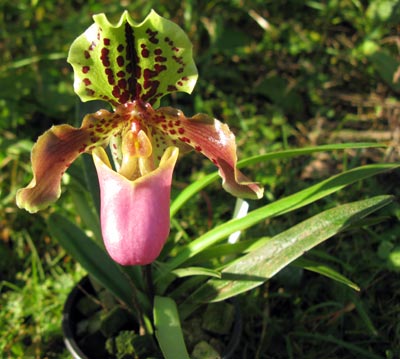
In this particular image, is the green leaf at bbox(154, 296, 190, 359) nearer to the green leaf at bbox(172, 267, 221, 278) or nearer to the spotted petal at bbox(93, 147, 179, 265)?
the green leaf at bbox(172, 267, 221, 278)

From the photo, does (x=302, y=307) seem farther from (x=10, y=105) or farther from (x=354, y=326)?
(x=10, y=105)

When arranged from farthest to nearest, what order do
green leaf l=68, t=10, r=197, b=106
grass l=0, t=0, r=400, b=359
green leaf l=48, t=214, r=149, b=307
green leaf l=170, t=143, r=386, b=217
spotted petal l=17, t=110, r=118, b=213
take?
grass l=0, t=0, r=400, b=359 < green leaf l=48, t=214, r=149, b=307 < green leaf l=170, t=143, r=386, b=217 < spotted petal l=17, t=110, r=118, b=213 < green leaf l=68, t=10, r=197, b=106

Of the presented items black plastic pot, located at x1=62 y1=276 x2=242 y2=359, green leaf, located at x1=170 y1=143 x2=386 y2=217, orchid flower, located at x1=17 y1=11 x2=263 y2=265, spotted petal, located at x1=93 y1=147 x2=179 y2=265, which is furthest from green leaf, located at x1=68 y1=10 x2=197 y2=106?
black plastic pot, located at x1=62 y1=276 x2=242 y2=359

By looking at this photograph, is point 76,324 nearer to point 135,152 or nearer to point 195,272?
point 195,272

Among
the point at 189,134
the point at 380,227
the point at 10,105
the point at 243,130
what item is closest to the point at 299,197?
the point at 189,134

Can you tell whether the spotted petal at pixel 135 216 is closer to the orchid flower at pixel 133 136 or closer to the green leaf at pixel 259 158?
the orchid flower at pixel 133 136
